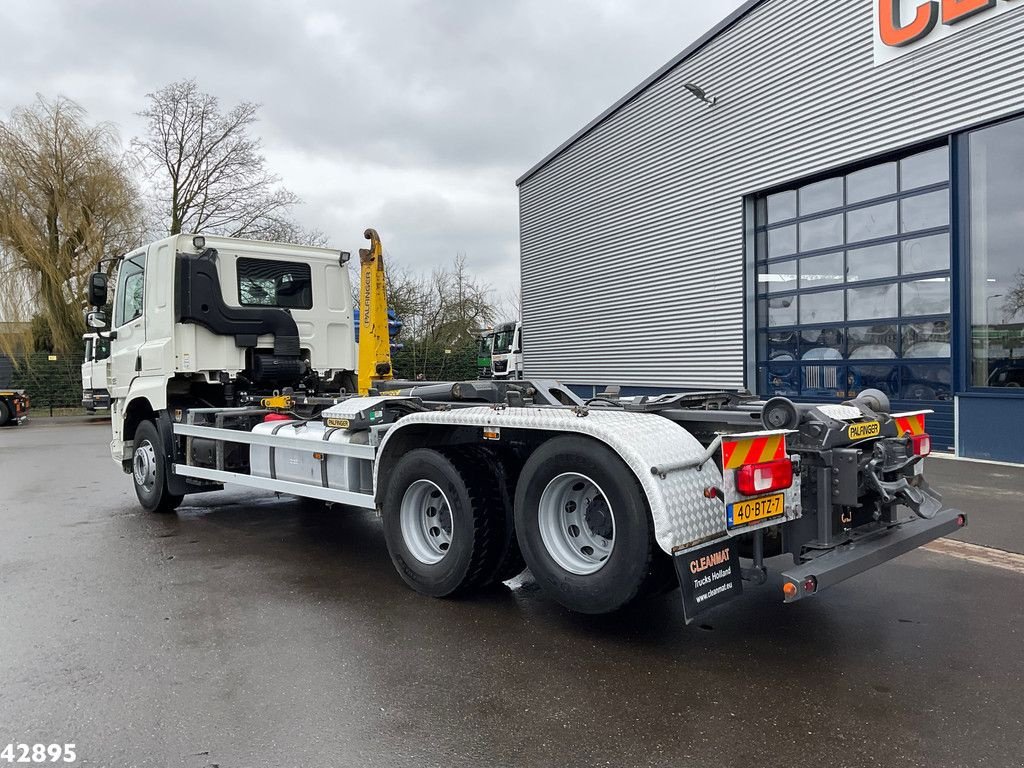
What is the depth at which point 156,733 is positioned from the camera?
335cm

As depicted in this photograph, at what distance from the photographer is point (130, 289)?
887 cm

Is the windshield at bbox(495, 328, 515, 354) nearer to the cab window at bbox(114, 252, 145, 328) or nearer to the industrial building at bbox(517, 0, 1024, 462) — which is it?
the industrial building at bbox(517, 0, 1024, 462)

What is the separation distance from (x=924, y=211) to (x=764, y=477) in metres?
10.1

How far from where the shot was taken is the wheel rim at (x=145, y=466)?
834 cm

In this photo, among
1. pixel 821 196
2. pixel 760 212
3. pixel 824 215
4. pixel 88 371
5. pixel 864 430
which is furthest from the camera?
pixel 760 212

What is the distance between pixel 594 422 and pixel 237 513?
5.55 meters

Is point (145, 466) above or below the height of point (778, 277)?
below

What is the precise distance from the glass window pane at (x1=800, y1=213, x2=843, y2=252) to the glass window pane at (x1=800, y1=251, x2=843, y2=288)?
0.20 meters

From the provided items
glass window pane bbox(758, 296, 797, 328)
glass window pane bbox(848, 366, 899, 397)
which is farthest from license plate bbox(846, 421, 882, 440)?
glass window pane bbox(758, 296, 797, 328)

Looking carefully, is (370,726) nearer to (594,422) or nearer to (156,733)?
(156,733)

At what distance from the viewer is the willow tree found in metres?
26.8

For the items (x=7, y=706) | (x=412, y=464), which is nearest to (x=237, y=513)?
(x=412, y=464)


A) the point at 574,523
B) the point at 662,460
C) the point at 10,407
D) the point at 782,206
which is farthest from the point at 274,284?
the point at 10,407

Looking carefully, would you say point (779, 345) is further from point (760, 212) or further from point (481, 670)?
point (481, 670)
